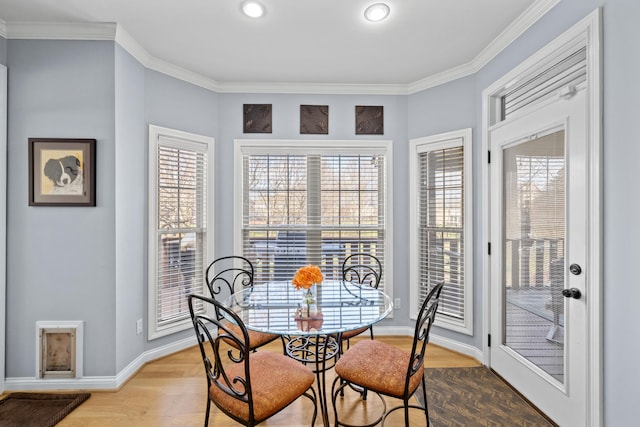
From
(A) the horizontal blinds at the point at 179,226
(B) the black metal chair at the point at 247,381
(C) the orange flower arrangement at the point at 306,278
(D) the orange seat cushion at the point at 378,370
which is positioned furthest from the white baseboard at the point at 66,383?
(D) the orange seat cushion at the point at 378,370

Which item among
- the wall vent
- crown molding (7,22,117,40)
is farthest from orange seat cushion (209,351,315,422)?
crown molding (7,22,117,40)

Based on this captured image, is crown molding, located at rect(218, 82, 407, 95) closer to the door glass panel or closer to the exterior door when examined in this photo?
the exterior door

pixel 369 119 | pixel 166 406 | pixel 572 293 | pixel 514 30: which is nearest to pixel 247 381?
pixel 166 406

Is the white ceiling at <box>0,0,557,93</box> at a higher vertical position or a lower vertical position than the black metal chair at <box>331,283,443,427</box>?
higher

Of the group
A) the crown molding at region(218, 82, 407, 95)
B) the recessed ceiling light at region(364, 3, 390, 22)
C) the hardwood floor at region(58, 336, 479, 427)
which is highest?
the recessed ceiling light at region(364, 3, 390, 22)

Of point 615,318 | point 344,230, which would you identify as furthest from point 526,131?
point 344,230

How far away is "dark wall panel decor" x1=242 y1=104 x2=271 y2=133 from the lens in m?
3.30

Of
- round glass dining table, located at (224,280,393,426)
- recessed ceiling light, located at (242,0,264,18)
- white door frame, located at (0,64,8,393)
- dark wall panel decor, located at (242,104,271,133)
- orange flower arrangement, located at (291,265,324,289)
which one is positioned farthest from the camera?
dark wall panel decor, located at (242,104,271,133)

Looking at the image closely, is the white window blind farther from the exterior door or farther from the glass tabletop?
the exterior door

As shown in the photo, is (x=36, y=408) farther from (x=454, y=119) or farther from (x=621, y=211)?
(x=454, y=119)

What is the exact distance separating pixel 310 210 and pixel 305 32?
5.44ft

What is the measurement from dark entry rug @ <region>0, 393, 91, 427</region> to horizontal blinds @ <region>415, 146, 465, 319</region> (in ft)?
9.85

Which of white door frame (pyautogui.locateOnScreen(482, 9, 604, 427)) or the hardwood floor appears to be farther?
the hardwood floor

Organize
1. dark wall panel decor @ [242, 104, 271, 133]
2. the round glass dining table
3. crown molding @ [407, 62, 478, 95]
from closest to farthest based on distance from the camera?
the round glass dining table
crown molding @ [407, 62, 478, 95]
dark wall panel decor @ [242, 104, 271, 133]
